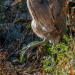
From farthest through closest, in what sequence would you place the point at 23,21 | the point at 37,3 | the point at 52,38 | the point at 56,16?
1. the point at 23,21
2. the point at 52,38
3. the point at 56,16
4. the point at 37,3

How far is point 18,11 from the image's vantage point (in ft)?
14.4

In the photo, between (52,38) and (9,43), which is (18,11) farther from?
(52,38)

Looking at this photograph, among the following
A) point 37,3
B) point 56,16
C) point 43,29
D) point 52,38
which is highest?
point 37,3

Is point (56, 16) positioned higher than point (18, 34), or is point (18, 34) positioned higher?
point (56, 16)

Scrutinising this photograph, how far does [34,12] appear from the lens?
76.3 inches

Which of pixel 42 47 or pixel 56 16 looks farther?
pixel 42 47

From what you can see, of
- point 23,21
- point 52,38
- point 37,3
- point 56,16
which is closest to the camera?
point 37,3

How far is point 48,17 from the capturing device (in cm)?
198

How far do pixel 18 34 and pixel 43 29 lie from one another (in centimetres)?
229

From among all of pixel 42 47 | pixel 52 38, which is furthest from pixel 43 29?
pixel 42 47

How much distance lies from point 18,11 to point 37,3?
2.64 meters

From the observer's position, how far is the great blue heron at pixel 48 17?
75.2 inches

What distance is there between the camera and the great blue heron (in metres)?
1.91

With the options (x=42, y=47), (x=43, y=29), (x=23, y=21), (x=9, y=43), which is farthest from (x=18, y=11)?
(x=43, y=29)
